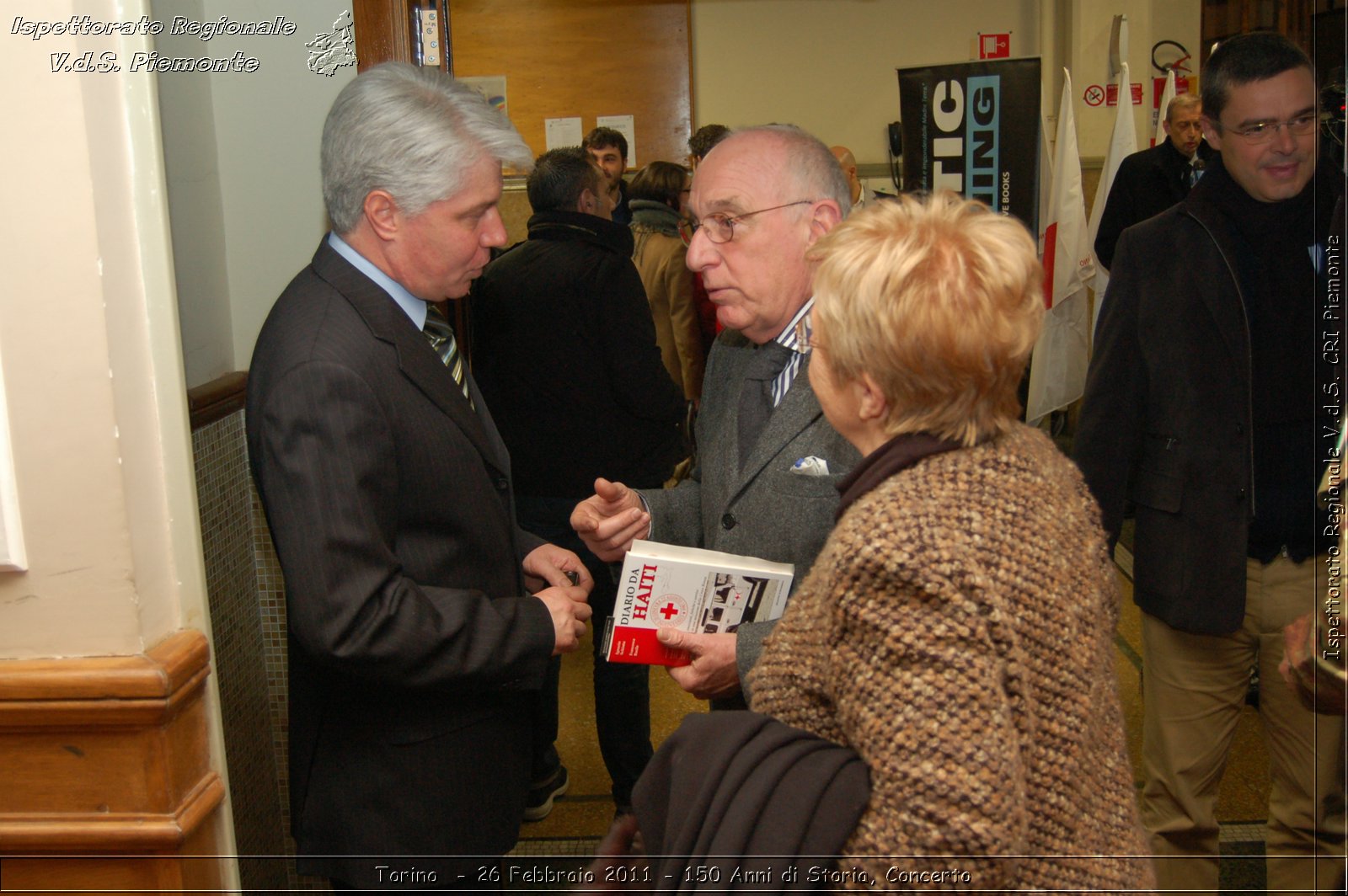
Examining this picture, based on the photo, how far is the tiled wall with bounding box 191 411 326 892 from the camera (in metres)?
2.20

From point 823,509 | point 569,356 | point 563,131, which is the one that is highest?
point 563,131

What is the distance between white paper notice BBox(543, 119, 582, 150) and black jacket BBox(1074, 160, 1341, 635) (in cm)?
503

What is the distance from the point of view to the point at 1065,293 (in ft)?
15.1

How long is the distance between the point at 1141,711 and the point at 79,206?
360 cm

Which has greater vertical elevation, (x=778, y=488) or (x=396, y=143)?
(x=396, y=143)

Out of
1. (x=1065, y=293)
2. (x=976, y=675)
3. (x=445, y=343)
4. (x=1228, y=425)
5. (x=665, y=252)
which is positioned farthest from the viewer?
(x=665, y=252)

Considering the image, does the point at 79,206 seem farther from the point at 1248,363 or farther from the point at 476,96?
the point at 1248,363

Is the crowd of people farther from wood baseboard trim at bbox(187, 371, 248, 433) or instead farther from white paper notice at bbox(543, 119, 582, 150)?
white paper notice at bbox(543, 119, 582, 150)

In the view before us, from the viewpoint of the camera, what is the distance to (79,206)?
131 cm

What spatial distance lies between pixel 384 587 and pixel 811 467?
68 centimetres

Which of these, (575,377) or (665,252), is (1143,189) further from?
(575,377)

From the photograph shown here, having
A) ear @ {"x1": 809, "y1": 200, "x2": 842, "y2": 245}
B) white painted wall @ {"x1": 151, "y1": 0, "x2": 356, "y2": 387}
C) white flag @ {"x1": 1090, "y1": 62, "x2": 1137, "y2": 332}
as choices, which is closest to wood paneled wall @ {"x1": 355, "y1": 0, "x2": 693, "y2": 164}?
white flag @ {"x1": 1090, "y1": 62, "x2": 1137, "y2": 332}

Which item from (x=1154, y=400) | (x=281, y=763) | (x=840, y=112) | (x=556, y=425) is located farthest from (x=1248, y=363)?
(x=840, y=112)

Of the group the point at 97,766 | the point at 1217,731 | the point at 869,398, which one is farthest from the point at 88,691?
the point at 1217,731
